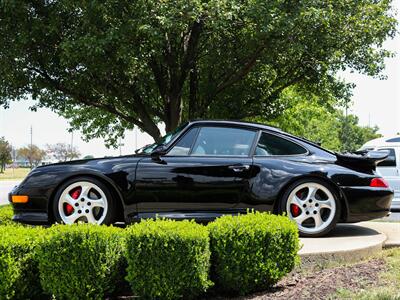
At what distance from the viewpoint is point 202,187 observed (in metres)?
5.28

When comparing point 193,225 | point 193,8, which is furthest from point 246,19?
point 193,225

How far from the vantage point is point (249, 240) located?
→ 12.7ft

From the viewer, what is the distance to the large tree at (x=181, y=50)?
33.2 ft

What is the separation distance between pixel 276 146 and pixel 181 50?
27.5ft

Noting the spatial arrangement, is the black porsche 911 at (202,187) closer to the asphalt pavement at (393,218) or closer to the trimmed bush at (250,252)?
the trimmed bush at (250,252)

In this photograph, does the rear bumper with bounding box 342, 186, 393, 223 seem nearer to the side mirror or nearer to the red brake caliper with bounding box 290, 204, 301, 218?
the red brake caliper with bounding box 290, 204, 301, 218

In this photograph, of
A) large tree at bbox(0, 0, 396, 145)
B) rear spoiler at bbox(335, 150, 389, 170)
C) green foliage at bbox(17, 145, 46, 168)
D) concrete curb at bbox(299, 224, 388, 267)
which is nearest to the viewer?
concrete curb at bbox(299, 224, 388, 267)

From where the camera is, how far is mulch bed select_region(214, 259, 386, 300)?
3828mm

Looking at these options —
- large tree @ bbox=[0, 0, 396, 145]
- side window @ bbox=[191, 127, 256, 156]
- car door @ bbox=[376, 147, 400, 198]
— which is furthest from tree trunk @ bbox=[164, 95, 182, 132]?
side window @ bbox=[191, 127, 256, 156]

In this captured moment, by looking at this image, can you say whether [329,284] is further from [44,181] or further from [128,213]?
[44,181]

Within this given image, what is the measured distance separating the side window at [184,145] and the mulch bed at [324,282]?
187cm

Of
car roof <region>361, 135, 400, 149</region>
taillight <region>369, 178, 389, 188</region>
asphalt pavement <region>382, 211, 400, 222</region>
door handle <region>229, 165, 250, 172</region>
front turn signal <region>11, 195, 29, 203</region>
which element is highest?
car roof <region>361, 135, 400, 149</region>

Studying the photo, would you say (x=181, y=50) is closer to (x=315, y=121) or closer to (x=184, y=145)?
(x=184, y=145)

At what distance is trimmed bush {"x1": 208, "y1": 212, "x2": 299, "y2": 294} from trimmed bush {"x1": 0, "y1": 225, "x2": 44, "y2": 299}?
4.78 feet
